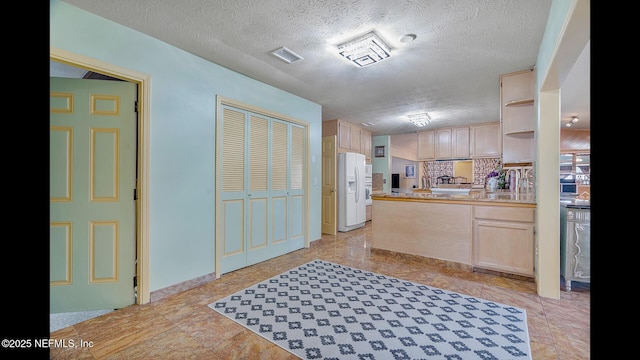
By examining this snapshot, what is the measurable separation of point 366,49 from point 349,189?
3333 mm

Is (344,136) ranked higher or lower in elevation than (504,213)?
higher

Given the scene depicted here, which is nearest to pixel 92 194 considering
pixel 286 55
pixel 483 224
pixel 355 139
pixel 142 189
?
pixel 142 189

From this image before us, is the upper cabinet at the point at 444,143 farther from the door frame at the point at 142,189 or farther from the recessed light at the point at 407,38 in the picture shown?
the door frame at the point at 142,189

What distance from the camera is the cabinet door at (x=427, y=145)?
655 cm

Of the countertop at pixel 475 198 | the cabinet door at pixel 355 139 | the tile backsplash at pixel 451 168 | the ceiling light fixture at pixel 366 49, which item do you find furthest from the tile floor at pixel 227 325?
the tile backsplash at pixel 451 168

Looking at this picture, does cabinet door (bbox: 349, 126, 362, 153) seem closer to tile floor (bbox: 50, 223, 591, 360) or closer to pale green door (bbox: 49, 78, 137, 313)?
tile floor (bbox: 50, 223, 591, 360)

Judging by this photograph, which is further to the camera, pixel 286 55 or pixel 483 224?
pixel 483 224

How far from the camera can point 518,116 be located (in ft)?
10.7

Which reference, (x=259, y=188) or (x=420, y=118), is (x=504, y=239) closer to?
(x=420, y=118)

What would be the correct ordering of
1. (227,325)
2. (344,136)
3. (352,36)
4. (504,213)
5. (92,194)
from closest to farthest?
(227,325)
(92,194)
(352,36)
(504,213)
(344,136)

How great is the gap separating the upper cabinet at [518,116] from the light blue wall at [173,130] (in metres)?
3.22

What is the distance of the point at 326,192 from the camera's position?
18.3 ft
